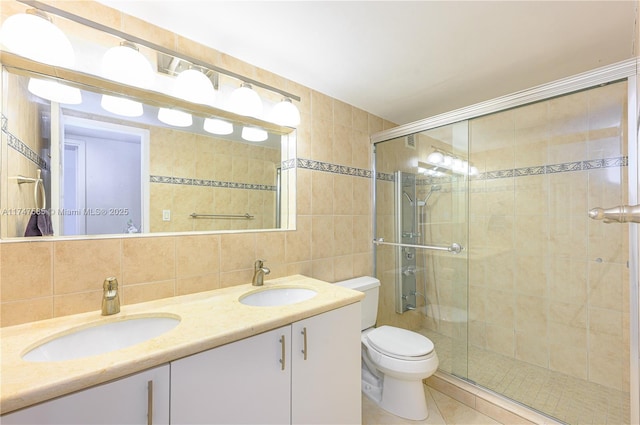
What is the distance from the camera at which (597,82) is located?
1280mm

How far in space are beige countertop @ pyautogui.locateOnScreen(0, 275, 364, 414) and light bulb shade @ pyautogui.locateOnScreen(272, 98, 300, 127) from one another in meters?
1.01

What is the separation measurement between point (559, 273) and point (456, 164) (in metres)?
1.05

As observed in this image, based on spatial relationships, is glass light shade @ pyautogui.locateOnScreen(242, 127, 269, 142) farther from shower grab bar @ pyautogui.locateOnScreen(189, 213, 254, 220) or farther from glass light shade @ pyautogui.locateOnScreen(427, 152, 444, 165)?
glass light shade @ pyautogui.locateOnScreen(427, 152, 444, 165)

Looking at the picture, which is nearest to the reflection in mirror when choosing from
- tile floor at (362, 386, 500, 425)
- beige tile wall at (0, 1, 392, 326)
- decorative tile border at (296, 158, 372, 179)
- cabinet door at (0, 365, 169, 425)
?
beige tile wall at (0, 1, 392, 326)

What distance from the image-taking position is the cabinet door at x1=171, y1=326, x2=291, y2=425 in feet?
2.65

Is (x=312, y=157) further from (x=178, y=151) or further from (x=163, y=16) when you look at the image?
(x=163, y=16)

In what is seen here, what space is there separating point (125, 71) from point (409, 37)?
53.4 inches

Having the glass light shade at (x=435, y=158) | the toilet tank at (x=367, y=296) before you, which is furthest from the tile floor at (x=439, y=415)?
the glass light shade at (x=435, y=158)

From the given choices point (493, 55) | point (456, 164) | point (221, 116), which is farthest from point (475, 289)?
point (221, 116)

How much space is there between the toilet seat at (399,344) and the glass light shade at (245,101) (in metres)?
1.60

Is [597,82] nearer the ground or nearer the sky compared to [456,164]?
nearer the sky

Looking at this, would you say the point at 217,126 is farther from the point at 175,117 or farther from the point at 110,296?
the point at 110,296

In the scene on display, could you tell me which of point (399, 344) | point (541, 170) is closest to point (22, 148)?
point (399, 344)

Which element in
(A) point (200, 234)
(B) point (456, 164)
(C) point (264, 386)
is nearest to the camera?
(C) point (264, 386)
